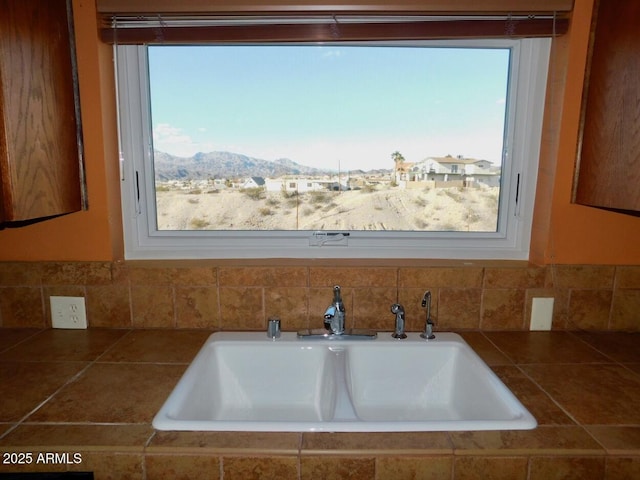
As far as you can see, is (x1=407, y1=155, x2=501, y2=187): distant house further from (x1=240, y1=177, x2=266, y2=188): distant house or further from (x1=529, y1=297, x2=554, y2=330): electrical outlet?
(x1=240, y1=177, x2=266, y2=188): distant house

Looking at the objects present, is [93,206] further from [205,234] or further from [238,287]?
[238,287]

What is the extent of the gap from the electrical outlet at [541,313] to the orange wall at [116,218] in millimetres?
140

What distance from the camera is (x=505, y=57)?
A: 1.41m

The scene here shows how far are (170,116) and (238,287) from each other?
694 millimetres

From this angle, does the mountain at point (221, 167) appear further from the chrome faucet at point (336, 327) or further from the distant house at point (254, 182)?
the chrome faucet at point (336, 327)

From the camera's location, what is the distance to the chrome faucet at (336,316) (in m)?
1.29

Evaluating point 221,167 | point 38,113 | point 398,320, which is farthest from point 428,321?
point 38,113

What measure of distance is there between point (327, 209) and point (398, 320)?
19.6 inches

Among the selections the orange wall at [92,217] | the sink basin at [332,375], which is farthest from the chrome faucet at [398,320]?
the orange wall at [92,217]

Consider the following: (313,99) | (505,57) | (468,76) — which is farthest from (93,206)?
(505,57)

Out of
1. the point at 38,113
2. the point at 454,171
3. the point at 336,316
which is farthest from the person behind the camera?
the point at 454,171

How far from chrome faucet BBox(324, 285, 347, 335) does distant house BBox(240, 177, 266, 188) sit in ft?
1.66

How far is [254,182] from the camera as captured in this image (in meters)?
1.50

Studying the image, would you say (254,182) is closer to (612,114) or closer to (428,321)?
(428,321)
